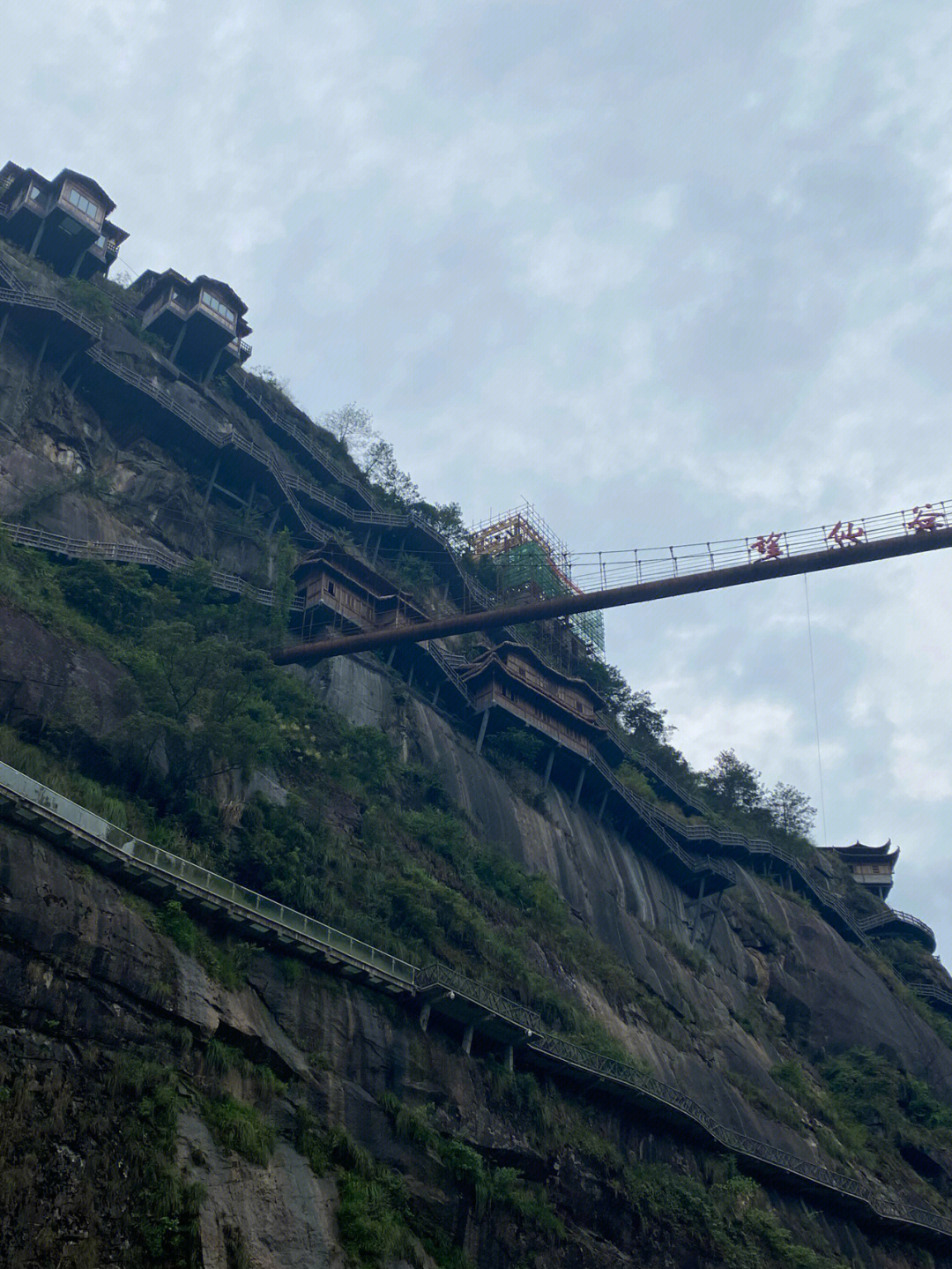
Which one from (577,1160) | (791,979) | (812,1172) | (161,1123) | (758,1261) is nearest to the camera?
(161,1123)

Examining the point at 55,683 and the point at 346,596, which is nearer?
the point at 55,683

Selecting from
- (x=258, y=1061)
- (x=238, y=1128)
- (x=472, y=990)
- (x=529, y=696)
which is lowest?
(x=238, y=1128)

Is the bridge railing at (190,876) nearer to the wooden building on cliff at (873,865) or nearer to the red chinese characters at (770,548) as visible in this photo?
the red chinese characters at (770,548)

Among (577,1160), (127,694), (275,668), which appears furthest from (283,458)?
(577,1160)

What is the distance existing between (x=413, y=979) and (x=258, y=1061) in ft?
17.7

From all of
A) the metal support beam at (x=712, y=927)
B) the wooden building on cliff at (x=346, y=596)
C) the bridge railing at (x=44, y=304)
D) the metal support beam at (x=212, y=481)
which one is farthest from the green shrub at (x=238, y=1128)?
the metal support beam at (x=712, y=927)

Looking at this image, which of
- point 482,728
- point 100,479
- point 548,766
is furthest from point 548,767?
point 100,479

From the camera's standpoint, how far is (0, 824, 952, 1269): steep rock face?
21.3 metres

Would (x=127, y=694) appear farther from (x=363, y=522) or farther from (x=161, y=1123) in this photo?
(x=363, y=522)

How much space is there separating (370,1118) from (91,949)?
719 cm

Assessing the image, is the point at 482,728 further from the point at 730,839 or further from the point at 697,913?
the point at 730,839

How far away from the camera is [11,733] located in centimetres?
2831

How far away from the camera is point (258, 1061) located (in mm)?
25234

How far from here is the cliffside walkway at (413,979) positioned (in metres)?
24.3
